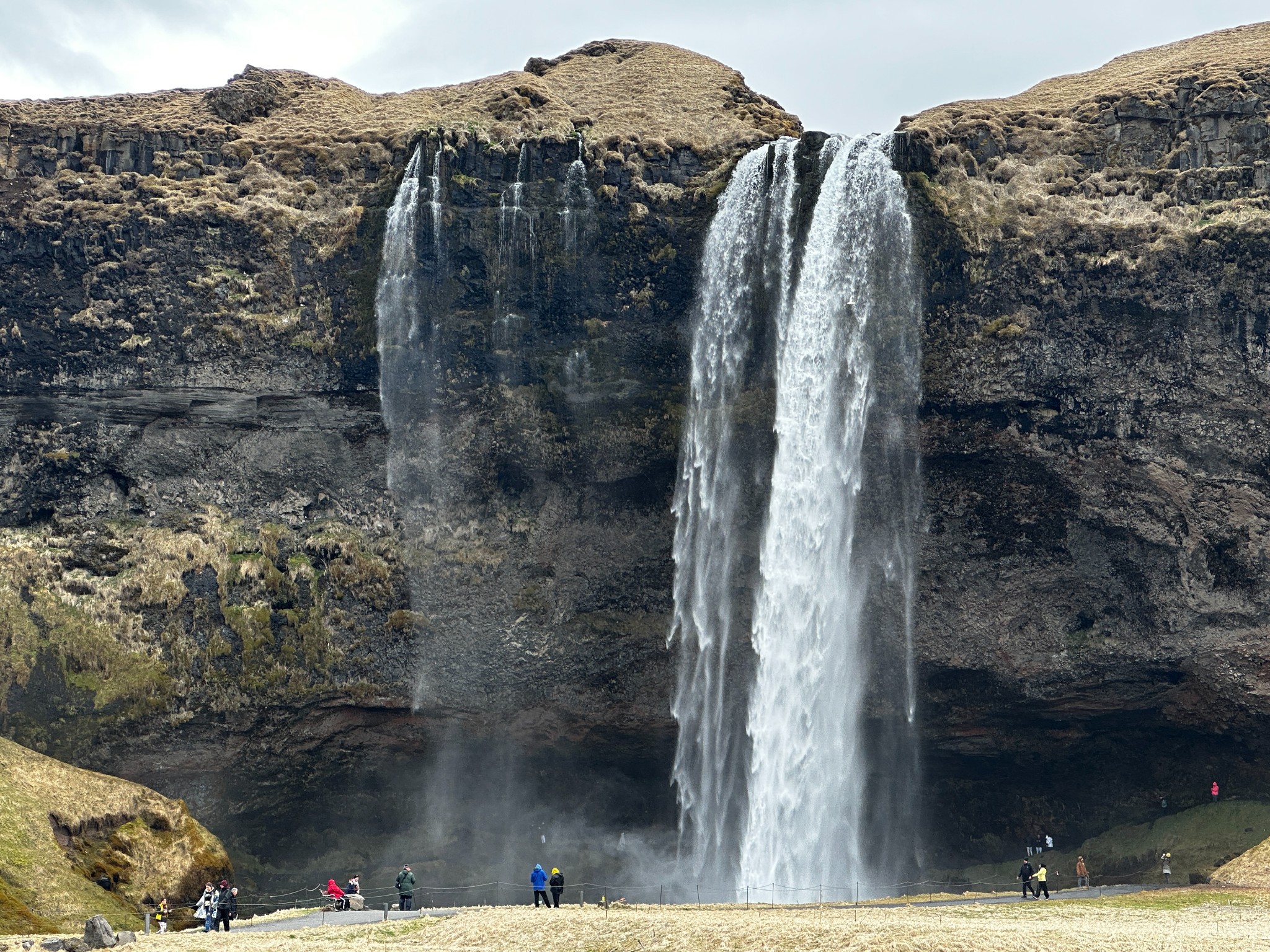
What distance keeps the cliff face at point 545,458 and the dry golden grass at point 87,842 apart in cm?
501

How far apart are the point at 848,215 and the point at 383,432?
807 inches

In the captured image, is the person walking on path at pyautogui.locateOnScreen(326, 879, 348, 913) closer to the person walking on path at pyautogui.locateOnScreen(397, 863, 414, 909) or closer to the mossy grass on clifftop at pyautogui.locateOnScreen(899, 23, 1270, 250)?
the person walking on path at pyautogui.locateOnScreen(397, 863, 414, 909)

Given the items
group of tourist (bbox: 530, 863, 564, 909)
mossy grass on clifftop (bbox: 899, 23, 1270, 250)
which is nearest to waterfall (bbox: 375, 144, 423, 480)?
mossy grass on clifftop (bbox: 899, 23, 1270, 250)

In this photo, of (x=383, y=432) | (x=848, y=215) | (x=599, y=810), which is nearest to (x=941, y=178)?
(x=848, y=215)

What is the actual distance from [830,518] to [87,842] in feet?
95.3

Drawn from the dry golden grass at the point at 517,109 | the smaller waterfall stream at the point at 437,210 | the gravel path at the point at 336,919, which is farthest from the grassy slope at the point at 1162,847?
the smaller waterfall stream at the point at 437,210

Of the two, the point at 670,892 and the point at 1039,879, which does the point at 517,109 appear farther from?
the point at 1039,879

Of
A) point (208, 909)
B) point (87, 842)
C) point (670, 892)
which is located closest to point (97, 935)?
point (208, 909)

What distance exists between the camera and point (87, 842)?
187 ft

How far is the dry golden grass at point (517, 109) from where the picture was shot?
232ft

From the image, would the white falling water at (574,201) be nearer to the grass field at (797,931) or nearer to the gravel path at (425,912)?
the gravel path at (425,912)

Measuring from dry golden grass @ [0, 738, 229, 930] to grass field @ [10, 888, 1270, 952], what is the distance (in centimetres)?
944

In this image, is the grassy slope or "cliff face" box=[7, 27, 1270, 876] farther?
"cliff face" box=[7, 27, 1270, 876]

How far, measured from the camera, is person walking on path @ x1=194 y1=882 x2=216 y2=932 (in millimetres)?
48031
